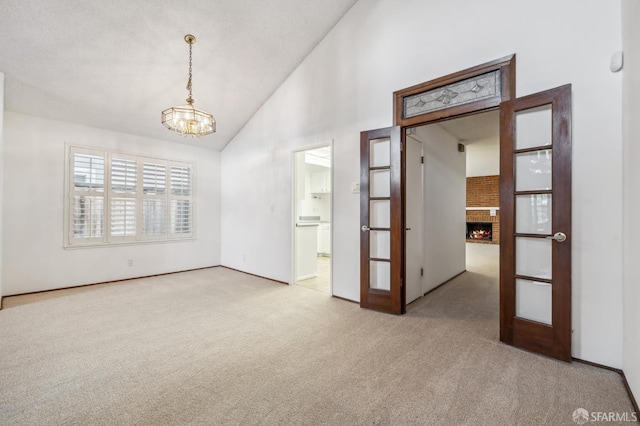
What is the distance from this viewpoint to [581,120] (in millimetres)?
2148

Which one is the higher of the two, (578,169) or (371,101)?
(371,101)

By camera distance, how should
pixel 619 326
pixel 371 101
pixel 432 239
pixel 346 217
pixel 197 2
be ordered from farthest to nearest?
pixel 432 239
pixel 346 217
pixel 371 101
pixel 197 2
pixel 619 326

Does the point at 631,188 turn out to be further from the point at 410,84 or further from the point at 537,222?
the point at 410,84

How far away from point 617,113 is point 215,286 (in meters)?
4.88

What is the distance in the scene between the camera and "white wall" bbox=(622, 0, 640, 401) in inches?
66.1

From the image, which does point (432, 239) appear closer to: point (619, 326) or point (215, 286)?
point (619, 326)

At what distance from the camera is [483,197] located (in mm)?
10312

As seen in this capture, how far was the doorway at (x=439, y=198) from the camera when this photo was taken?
145 inches

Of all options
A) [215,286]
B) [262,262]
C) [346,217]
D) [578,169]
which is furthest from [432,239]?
[215,286]

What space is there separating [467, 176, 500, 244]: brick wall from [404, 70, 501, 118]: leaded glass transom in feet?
28.1

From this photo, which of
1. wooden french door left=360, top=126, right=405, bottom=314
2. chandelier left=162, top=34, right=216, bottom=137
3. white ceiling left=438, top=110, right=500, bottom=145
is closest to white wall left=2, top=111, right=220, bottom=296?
chandelier left=162, top=34, right=216, bottom=137

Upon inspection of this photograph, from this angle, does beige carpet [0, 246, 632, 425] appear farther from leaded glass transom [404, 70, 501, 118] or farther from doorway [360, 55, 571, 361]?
leaded glass transom [404, 70, 501, 118]

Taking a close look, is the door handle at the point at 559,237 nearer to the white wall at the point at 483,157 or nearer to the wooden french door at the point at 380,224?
the wooden french door at the point at 380,224

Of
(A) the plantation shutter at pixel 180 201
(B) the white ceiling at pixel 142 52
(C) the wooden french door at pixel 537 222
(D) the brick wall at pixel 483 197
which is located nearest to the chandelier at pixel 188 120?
(B) the white ceiling at pixel 142 52
